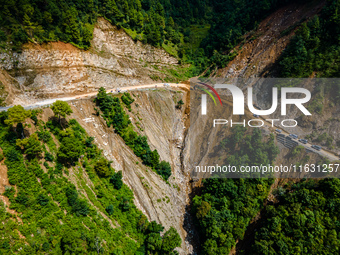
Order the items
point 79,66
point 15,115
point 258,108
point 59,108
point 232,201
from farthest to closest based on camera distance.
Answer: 1. point 79,66
2. point 258,108
3. point 232,201
4. point 59,108
5. point 15,115

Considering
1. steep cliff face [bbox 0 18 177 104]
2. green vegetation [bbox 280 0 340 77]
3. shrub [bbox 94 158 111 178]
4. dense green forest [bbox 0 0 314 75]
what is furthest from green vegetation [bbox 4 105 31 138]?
green vegetation [bbox 280 0 340 77]

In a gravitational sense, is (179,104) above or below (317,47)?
below

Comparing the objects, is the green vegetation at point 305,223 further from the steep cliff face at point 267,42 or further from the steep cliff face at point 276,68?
the steep cliff face at point 267,42

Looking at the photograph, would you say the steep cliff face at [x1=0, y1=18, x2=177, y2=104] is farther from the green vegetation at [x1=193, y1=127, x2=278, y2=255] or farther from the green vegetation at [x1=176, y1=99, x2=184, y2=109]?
the green vegetation at [x1=193, y1=127, x2=278, y2=255]

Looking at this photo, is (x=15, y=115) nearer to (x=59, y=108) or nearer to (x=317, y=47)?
(x=59, y=108)

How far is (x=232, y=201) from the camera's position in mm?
46531

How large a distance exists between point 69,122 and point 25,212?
20185 mm

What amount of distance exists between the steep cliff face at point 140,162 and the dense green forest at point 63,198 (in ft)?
8.24

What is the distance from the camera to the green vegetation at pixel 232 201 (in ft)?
142

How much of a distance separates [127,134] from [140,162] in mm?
7880

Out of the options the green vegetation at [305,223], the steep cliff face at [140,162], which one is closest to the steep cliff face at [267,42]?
the steep cliff face at [140,162]

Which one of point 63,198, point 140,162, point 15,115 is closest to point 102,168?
point 63,198

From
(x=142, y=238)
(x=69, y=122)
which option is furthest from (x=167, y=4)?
(x=142, y=238)

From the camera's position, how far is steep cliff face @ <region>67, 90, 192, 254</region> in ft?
161
